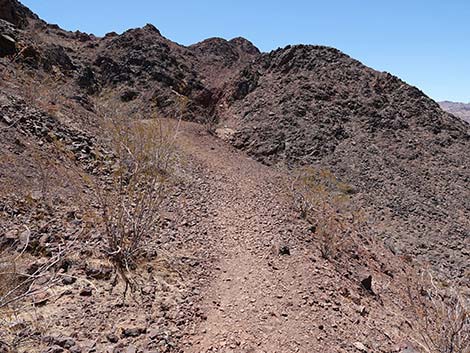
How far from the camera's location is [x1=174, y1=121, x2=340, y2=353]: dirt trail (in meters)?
4.05

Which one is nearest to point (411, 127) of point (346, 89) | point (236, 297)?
point (346, 89)

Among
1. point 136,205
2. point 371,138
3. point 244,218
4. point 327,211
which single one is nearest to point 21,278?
point 136,205

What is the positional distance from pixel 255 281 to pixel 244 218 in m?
2.60

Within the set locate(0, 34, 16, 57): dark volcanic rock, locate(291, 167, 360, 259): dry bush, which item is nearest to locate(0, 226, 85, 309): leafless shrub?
locate(291, 167, 360, 259): dry bush

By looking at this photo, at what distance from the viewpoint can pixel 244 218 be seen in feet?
25.5

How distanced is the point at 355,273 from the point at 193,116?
1435 cm

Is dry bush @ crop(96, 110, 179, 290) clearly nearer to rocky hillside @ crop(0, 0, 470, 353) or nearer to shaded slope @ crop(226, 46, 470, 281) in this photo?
rocky hillside @ crop(0, 0, 470, 353)

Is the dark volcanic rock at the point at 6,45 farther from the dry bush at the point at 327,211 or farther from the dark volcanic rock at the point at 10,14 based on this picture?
the dry bush at the point at 327,211

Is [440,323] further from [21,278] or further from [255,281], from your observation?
[21,278]

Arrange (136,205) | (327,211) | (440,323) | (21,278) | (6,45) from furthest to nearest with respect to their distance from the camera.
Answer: (6,45) → (327,211) → (440,323) → (136,205) → (21,278)

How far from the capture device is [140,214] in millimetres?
5188

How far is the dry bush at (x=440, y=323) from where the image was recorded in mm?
3764

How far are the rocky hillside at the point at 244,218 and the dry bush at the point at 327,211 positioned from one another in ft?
0.55

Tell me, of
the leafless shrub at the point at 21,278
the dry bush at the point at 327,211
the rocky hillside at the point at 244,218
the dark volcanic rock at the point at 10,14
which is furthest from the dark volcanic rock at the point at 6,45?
the dry bush at the point at 327,211
